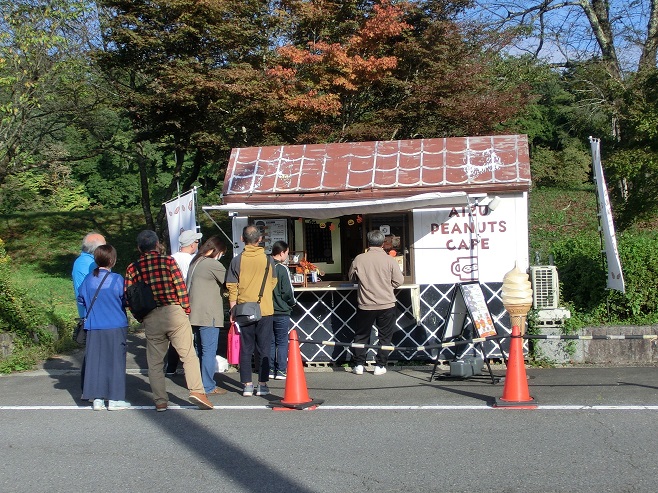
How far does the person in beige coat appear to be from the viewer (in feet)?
26.0

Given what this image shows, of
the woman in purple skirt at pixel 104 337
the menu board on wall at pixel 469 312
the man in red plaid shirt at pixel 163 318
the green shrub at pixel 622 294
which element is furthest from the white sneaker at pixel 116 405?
the green shrub at pixel 622 294

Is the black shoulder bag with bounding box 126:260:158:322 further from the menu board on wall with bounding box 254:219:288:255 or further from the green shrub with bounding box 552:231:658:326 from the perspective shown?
the green shrub with bounding box 552:231:658:326

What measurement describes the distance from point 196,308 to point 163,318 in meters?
0.71

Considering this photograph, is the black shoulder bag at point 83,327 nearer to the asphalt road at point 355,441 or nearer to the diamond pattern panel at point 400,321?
the asphalt road at point 355,441

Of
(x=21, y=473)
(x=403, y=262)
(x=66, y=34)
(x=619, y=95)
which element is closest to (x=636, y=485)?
(x=21, y=473)

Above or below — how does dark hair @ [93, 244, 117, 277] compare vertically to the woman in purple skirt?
above

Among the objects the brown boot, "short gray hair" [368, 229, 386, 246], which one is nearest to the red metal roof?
"short gray hair" [368, 229, 386, 246]

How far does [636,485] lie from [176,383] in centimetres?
576

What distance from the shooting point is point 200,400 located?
723 cm

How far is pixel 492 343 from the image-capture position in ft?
32.0

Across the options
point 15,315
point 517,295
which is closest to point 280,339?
point 517,295

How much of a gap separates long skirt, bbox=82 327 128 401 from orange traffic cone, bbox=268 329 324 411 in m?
1.66

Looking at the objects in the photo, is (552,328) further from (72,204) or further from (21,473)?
(72,204)

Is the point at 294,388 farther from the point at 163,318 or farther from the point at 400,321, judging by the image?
the point at 400,321
